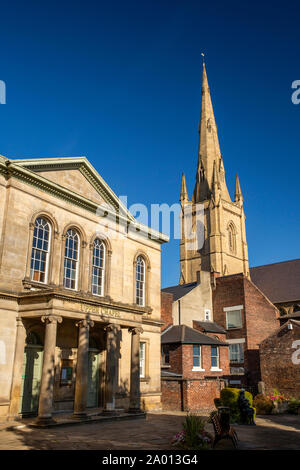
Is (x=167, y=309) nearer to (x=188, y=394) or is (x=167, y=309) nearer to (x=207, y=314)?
(x=207, y=314)

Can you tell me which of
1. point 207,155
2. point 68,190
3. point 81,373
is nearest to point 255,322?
point 81,373

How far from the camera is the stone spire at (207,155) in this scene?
78375 mm

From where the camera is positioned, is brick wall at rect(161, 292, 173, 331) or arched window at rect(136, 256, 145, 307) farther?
brick wall at rect(161, 292, 173, 331)

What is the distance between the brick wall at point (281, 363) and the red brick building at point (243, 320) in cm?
483

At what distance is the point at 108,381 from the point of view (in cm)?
1892

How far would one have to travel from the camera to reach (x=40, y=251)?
62.7 ft

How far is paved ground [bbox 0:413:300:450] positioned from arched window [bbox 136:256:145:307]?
7.83 m

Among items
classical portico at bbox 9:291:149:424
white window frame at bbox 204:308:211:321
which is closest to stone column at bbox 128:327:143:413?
classical portico at bbox 9:291:149:424

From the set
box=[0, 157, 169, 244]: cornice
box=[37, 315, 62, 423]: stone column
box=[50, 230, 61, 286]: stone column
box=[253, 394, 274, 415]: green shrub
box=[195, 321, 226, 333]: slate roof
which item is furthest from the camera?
box=[195, 321, 226, 333]: slate roof

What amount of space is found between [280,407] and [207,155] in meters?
63.1

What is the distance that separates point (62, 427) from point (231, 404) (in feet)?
26.9

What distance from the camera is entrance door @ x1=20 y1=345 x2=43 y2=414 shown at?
1766 centimetres

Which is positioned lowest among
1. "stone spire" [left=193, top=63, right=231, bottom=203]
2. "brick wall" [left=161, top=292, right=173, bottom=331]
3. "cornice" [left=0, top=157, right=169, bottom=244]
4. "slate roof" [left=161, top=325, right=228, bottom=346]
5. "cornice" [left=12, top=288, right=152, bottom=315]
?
"slate roof" [left=161, top=325, right=228, bottom=346]

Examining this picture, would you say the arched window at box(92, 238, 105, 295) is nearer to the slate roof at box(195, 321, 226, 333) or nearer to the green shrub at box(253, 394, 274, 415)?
the green shrub at box(253, 394, 274, 415)
